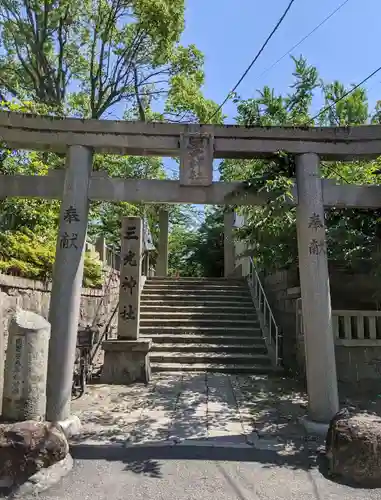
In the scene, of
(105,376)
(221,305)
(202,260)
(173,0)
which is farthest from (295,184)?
(202,260)

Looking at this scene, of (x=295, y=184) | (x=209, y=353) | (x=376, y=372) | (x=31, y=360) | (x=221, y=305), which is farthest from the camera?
(x=221, y=305)

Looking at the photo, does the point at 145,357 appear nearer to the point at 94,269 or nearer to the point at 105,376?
the point at 105,376

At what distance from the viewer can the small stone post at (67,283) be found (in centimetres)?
487

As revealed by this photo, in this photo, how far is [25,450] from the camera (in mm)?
3477

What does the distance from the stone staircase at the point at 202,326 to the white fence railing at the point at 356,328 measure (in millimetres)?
2062

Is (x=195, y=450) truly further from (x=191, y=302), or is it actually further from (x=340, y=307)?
(x=191, y=302)

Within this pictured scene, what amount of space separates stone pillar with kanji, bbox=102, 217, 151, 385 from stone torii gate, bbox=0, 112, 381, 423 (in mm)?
2874

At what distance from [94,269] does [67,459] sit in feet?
20.1

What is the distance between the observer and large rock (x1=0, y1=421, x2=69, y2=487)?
3.45 meters

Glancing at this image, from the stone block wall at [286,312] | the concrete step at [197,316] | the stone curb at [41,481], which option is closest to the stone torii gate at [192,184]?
the stone curb at [41,481]

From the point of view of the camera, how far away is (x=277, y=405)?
243 inches

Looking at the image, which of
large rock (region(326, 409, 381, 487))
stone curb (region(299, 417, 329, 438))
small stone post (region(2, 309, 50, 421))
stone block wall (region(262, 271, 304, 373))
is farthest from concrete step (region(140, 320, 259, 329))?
large rock (region(326, 409, 381, 487))

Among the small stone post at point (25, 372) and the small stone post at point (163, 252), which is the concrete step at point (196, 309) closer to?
the small stone post at point (25, 372)

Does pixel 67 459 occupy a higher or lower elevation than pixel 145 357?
lower
